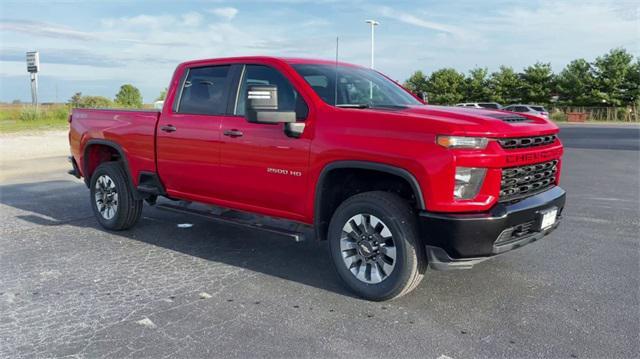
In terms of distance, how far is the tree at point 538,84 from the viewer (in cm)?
5284

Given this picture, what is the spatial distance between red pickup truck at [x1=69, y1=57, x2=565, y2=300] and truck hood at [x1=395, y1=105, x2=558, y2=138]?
0.04ft

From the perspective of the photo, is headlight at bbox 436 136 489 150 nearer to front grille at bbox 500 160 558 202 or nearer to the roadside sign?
front grille at bbox 500 160 558 202

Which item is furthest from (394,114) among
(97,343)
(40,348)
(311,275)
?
(40,348)

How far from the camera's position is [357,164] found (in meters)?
3.99

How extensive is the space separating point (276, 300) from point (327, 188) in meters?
0.97

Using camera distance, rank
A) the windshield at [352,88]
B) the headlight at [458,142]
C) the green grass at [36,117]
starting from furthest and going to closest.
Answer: the green grass at [36,117] < the windshield at [352,88] < the headlight at [458,142]

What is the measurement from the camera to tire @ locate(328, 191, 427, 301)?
3895 mm

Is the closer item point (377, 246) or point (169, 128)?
point (377, 246)

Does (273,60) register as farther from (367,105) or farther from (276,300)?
(276,300)

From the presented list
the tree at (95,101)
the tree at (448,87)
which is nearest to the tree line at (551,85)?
the tree at (448,87)

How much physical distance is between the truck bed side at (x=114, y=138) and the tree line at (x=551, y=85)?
145 feet

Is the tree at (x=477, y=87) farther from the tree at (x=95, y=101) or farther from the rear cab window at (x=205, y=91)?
the rear cab window at (x=205, y=91)

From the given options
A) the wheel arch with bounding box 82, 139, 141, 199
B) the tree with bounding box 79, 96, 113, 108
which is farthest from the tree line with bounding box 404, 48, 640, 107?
the wheel arch with bounding box 82, 139, 141, 199

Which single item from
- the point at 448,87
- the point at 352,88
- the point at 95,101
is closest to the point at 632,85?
the point at 448,87
